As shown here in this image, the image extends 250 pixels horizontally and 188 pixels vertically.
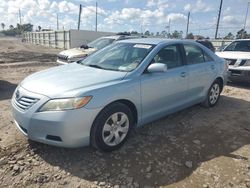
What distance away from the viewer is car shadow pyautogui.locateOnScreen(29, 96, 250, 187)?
124 inches

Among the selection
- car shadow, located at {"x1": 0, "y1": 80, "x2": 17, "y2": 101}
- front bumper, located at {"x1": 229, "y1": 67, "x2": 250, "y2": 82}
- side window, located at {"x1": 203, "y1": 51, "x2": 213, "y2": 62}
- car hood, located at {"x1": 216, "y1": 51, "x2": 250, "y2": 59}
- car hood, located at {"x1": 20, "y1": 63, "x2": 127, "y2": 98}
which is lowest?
car shadow, located at {"x1": 0, "y1": 80, "x2": 17, "y2": 101}

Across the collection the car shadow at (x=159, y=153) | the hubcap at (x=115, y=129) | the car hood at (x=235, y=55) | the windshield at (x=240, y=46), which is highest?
the windshield at (x=240, y=46)

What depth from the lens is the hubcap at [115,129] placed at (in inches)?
135

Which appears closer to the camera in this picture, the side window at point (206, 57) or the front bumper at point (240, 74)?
the side window at point (206, 57)

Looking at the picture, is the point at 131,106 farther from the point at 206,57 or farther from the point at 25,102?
the point at 206,57

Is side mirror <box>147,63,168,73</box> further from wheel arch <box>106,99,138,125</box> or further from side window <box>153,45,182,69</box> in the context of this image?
wheel arch <box>106,99,138,125</box>

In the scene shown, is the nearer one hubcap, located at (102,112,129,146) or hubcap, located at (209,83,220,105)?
hubcap, located at (102,112,129,146)

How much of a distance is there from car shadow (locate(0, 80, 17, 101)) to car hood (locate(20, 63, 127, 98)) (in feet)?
9.92

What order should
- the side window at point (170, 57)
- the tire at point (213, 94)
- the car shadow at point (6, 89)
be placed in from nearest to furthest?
the side window at point (170, 57) → the tire at point (213, 94) → the car shadow at point (6, 89)

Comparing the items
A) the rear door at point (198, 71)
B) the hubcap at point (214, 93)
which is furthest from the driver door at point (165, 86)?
the hubcap at point (214, 93)

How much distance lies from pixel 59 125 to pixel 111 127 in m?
0.77

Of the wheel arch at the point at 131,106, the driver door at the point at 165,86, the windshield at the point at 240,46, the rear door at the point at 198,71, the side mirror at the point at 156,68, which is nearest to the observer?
the wheel arch at the point at 131,106

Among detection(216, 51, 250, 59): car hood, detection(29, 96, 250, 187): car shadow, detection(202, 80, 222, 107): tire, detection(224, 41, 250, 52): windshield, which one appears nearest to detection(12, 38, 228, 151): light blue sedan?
detection(29, 96, 250, 187): car shadow

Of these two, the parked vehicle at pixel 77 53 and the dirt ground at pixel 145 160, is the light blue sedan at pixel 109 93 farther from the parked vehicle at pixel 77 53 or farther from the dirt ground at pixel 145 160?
the parked vehicle at pixel 77 53
